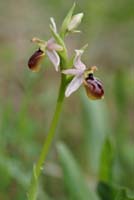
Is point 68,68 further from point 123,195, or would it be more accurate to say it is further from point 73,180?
point 73,180

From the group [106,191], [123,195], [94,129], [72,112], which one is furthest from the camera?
[72,112]

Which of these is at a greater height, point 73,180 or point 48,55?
point 48,55

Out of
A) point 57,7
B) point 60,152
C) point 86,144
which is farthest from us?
point 57,7

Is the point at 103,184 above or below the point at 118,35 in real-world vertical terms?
below

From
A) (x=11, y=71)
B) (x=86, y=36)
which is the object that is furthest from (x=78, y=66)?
(x=86, y=36)

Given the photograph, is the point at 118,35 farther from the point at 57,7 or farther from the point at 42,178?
the point at 42,178

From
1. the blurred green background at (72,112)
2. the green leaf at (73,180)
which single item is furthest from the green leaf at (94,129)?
the green leaf at (73,180)

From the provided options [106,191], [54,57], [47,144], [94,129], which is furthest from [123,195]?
[94,129]
